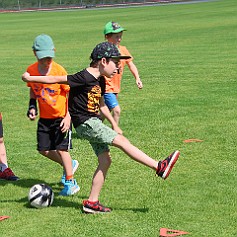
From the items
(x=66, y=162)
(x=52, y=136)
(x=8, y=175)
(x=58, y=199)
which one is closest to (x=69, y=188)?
(x=58, y=199)

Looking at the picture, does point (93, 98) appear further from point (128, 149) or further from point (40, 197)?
point (40, 197)

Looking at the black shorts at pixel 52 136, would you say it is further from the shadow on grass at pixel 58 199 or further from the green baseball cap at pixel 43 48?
the green baseball cap at pixel 43 48

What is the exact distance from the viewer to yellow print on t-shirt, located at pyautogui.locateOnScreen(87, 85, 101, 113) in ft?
22.4

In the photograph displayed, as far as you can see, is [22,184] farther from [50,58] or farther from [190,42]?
[190,42]

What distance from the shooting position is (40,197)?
7.05m

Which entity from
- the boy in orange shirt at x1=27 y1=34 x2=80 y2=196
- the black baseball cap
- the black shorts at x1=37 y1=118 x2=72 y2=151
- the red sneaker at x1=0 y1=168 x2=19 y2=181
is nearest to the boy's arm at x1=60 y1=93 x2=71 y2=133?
the boy in orange shirt at x1=27 y1=34 x2=80 y2=196

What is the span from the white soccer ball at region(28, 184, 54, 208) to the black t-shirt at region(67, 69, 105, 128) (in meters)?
0.82

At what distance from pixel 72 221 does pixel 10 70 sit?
14.7 metres

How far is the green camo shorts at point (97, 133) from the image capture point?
6.68 m

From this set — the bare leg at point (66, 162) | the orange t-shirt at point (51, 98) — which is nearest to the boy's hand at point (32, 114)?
the orange t-shirt at point (51, 98)

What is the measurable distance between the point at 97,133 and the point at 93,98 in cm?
39

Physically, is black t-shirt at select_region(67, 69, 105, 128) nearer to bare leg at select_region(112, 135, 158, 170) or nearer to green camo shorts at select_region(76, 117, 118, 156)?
green camo shorts at select_region(76, 117, 118, 156)

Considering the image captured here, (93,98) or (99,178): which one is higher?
(93,98)

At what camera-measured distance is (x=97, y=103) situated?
22.7 feet
